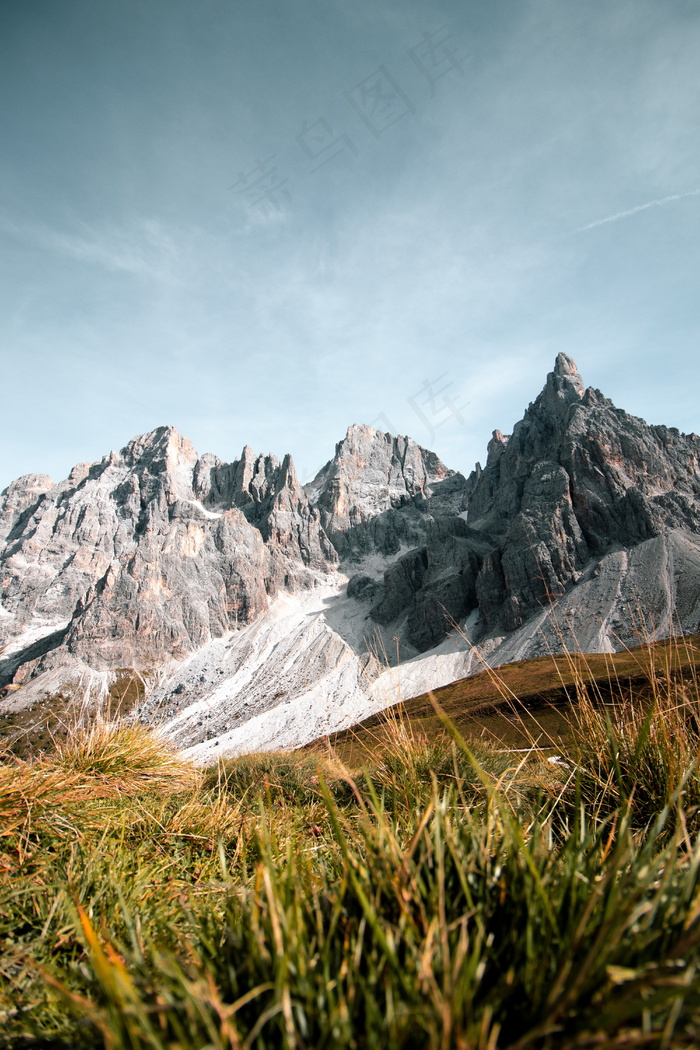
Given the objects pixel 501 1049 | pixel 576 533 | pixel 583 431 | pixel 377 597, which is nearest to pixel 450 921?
pixel 501 1049

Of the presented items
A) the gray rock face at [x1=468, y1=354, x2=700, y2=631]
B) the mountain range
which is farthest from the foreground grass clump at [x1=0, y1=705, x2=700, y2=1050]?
the gray rock face at [x1=468, y1=354, x2=700, y2=631]

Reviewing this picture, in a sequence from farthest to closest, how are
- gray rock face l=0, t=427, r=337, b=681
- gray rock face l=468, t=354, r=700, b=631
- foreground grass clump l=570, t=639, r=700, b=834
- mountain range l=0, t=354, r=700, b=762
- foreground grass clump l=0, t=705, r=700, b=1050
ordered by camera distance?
gray rock face l=0, t=427, r=337, b=681 → gray rock face l=468, t=354, r=700, b=631 → mountain range l=0, t=354, r=700, b=762 → foreground grass clump l=570, t=639, r=700, b=834 → foreground grass clump l=0, t=705, r=700, b=1050

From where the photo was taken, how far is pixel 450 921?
5.66ft

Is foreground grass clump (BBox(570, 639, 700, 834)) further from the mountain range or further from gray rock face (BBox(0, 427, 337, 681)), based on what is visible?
gray rock face (BBox(0, 427, 337, 681))

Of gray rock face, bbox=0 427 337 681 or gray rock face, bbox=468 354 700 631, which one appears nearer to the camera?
gray rock face, bbox=468 354 700 631

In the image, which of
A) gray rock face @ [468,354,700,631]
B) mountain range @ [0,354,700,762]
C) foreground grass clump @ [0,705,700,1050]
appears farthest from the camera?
gray rock face @ [468,354,700,631]

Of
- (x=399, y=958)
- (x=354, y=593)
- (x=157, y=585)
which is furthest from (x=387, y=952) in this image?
(x=157, y=585)

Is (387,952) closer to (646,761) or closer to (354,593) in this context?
(646,761)

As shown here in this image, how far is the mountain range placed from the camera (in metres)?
104

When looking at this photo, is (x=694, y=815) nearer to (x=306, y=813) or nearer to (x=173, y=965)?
(x=173, y=965)

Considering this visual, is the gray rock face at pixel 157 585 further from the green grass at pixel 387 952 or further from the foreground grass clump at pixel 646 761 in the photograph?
the green grass at pixel 387 952

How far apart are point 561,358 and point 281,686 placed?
148590mm

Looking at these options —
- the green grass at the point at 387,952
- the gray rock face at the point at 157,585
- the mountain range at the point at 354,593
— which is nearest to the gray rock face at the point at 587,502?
the mountain range at the point at 354,593

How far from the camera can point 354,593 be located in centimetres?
16925
